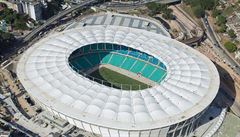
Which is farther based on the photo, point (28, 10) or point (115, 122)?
point (28, 10)

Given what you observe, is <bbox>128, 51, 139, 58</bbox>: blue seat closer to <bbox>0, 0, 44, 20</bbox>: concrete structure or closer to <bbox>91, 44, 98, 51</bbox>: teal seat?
<bbox>91, 44, 98, 51</bbox>: teal seat

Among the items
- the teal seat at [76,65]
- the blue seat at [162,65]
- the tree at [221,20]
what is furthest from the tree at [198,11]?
the teal seat at [76,65]

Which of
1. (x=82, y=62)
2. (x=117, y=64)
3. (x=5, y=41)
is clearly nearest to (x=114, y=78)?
(x=117, y=64)

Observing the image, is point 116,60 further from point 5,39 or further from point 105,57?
point 5,39

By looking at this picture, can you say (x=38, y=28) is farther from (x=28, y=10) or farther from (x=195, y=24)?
(x=195, y=24)

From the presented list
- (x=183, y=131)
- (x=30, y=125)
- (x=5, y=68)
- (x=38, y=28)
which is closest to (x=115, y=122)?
(x=183, y=131)

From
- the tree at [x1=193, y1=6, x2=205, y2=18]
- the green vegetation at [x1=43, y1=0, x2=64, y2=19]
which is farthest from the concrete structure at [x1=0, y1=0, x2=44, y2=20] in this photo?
the tree at [x1=193, y1=6, x2=205, y2=18]
